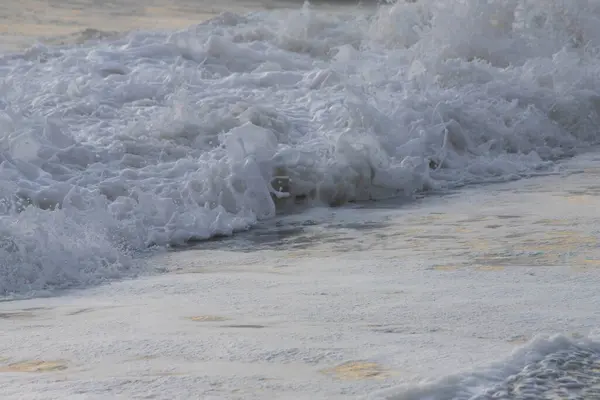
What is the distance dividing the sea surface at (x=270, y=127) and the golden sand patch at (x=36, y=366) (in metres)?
1.23

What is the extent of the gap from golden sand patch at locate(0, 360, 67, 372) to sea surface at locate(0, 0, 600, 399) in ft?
4.02

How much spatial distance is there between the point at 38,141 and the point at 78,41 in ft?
19.5

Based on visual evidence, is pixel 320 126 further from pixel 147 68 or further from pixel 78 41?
pixel 78 41

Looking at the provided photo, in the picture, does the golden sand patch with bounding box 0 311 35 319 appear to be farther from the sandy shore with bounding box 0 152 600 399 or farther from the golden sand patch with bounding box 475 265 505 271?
the golden sand patch with bounding box 475 265 505 271

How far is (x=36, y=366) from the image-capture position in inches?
151

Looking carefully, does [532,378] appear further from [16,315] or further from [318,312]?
[16,315]

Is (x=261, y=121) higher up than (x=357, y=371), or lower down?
higher up

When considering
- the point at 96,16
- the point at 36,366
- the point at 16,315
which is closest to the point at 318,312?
the point at 36,366

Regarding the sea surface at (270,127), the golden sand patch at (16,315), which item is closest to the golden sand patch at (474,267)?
the sea surface at (270,127)

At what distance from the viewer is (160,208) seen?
6793mm

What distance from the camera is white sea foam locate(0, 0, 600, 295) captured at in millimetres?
6680

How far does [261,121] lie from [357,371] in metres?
5.40

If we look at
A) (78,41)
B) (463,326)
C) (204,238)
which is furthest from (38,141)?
(78,41)

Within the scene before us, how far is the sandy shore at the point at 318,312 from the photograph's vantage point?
11.9 ft
